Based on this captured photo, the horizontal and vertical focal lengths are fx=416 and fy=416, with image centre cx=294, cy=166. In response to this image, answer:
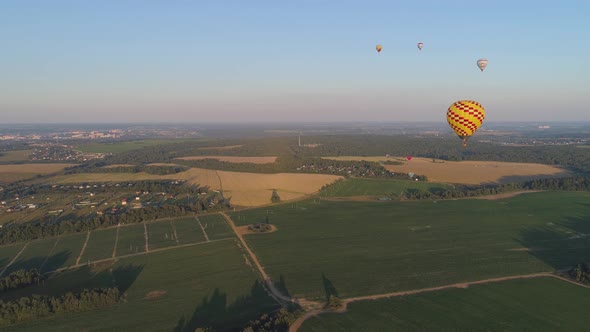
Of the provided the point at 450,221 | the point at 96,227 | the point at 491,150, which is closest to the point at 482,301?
the point at 450,221

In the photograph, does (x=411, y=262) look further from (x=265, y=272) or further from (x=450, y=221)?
(x=450, y=221)

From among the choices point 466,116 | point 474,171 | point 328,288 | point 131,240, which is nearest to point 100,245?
point 131,240

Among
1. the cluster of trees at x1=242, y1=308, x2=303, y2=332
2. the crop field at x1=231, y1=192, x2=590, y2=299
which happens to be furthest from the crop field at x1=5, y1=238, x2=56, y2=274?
the cluster of trees at x1=242, y1=308, x2=303, y2=332

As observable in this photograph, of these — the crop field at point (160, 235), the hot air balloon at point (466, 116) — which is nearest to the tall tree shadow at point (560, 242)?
the hot air balloon at point (466, 116)

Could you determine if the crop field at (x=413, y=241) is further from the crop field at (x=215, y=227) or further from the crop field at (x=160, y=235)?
the crop field at (x=160, y=235)

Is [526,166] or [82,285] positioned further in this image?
[526,166]

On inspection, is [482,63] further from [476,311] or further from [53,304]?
[53,304]
